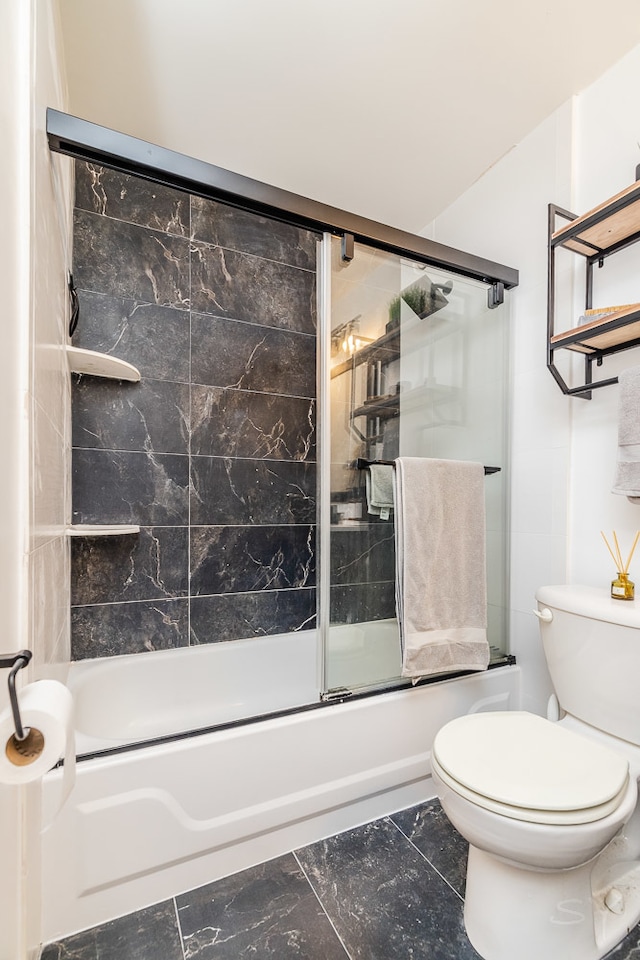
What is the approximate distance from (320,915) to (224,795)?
36 centimetres

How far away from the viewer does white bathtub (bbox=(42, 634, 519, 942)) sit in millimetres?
1067

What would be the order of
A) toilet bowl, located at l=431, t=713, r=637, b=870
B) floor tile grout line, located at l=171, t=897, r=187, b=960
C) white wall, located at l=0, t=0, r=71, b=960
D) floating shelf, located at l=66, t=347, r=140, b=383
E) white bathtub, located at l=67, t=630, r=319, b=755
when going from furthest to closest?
white bathtub, located at l=67, t=630, r=319, b=755 → floating shelf, located at l=66, t=347, r=140, b=383 → floor tile grout line, located at l=171, t=897, r=187, b=960 → toilet bowl, located at l=431, t=713, r=637, b=870 → white wall, located at l=0, t=0, r=71, b=960

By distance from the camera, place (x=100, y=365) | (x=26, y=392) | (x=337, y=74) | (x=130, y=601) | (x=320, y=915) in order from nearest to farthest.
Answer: (x=26, y=392) < (x=320, y=915) < (x=337, y=74) < (x=100, y=365) < (x=130, y=601)

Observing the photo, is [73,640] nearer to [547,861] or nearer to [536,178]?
[547,861]

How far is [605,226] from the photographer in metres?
1.37

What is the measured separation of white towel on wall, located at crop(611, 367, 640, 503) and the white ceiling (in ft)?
3.56

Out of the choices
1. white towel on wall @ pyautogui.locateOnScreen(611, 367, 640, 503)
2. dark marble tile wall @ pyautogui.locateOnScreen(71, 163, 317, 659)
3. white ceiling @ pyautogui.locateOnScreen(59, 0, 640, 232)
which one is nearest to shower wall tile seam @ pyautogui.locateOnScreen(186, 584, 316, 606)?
dark marble tile wall @ pyautogui.locateOnScreen(71, 163, 317, 659)

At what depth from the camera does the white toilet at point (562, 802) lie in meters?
0.90

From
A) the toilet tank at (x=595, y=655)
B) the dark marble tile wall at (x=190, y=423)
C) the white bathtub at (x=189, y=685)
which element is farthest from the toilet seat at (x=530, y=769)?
the dark marble tile wall at (x=190, y=423)

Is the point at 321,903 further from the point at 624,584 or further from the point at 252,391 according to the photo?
the point at 252,391

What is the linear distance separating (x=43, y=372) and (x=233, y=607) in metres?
1.31

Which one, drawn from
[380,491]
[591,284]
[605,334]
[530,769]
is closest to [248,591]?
[380,491]

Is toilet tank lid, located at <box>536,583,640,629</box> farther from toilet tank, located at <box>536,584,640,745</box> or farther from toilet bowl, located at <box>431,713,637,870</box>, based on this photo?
toilet bowl, located at <box>431,713,637,870</box>

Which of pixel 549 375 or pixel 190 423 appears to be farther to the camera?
pixel 190 423
